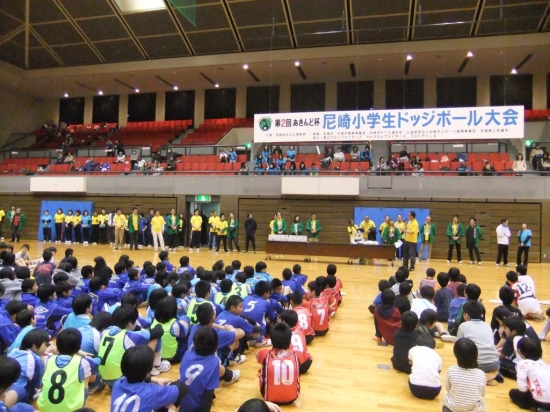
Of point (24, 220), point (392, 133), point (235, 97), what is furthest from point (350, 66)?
point (24, 220)

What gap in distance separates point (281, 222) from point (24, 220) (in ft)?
37.4

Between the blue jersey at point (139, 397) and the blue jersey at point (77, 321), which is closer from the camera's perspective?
the blue jersey at point (139, 397)

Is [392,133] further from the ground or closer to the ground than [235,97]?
closer to the ground

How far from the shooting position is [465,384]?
10.1 ft

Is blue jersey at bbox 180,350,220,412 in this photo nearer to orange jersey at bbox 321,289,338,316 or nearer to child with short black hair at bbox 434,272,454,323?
orange jersey at bbox 321,289,338,316

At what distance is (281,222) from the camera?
555 inches

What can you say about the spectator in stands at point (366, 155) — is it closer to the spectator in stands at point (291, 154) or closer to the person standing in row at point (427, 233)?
the spectator in stands at point (291, 154)

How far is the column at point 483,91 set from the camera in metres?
19.0

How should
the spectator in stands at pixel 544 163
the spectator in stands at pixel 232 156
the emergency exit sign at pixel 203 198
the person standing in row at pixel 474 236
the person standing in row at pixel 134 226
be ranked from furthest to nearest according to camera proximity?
the spectator in stands at pixel 232 156 → the emergency exit sign at pixel 203 198 → the person standing in row at pixel 134 226 → the spectator in stands at pixel 544 163 → the person standing in row at pixel 474 236

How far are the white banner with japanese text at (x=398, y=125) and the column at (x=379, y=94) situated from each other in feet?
30.6

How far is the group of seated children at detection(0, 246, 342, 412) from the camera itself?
2791 mm

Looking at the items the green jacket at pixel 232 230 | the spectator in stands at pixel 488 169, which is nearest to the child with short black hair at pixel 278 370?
the green jacket at pixel 232 230

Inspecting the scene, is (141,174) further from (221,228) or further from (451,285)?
(451,285)

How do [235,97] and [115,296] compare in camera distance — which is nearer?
[115,296]
